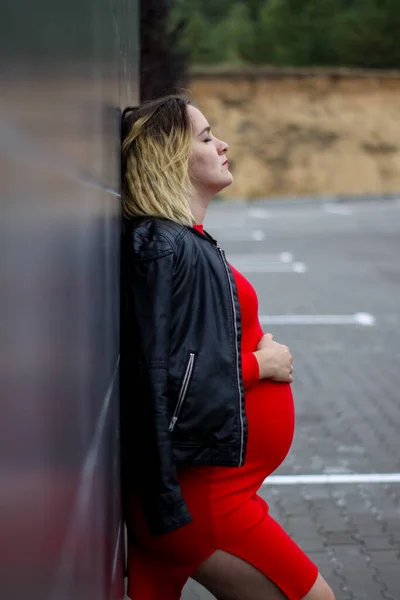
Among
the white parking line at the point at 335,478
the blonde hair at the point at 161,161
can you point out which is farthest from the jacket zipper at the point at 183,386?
the white parking line at the point at 335,478

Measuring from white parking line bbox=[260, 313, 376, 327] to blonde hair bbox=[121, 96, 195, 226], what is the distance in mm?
8277

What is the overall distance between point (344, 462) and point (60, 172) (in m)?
4.85

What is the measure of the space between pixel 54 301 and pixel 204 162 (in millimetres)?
1424

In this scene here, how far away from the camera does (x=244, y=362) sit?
2592 millimetres

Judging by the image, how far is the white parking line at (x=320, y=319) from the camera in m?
11.0

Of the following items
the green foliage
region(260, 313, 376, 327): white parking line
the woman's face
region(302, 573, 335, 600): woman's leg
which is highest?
the green foliage

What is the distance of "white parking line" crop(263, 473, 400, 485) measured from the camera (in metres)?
5.63

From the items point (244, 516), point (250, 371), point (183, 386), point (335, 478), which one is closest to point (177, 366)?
point (183, 386)

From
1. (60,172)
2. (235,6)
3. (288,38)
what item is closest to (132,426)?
(60,172)

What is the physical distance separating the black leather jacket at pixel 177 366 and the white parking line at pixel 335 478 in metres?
3.27

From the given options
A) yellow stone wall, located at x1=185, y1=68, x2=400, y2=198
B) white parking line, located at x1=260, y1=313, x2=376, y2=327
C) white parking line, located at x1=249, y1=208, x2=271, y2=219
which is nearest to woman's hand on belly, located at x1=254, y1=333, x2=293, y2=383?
white parking line, located at x1=260, y1=313, x2=376, y2=327

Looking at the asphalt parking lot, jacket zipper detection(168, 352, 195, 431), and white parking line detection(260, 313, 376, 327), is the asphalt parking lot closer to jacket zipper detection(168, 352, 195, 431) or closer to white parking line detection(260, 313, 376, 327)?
white parking line detection(260, 313, 376, 327)

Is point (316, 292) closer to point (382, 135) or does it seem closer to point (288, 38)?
point (382, 135)

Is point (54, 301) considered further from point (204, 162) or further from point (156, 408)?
point (204, 162)
